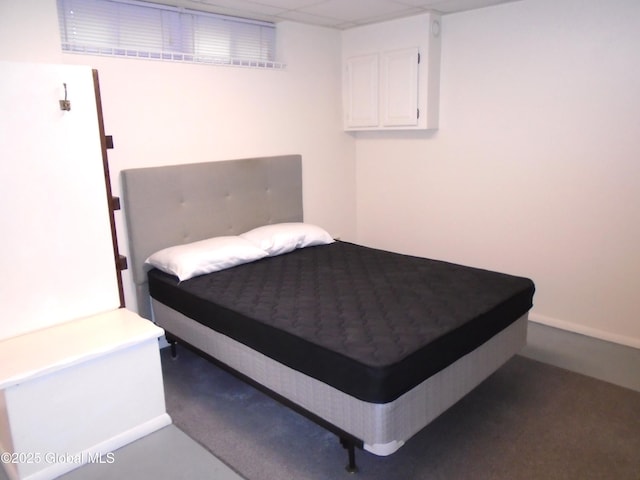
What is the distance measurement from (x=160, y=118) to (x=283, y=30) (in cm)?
130

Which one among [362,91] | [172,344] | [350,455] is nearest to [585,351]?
[350,455]

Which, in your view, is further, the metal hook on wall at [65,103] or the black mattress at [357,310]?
the metal hook on wall at [65,103]

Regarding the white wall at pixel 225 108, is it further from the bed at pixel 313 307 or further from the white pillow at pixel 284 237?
the white pillow at pixel 284 237

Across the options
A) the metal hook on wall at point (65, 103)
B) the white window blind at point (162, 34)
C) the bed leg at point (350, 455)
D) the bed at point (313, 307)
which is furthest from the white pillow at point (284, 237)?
the bed leg at point (350, 455)

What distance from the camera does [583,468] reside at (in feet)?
7.00

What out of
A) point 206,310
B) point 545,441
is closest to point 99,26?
point 206,310

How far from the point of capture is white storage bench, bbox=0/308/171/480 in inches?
81.6

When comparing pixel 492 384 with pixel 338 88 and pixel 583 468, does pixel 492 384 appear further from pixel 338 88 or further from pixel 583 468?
pixel 338 88

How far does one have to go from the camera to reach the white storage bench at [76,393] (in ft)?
6.80

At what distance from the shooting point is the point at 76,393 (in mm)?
2201

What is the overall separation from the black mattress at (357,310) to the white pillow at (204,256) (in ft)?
0.20

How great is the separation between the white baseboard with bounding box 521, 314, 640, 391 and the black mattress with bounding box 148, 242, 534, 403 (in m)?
0.67

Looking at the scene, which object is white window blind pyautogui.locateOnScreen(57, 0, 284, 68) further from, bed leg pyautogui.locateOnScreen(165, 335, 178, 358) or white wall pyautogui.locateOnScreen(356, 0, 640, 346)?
bed leg pyautogui.locateOnScreen(165, 335, 178, 358)

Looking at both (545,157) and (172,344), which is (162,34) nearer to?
(172,344)
